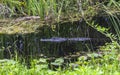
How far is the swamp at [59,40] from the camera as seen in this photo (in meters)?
3.40

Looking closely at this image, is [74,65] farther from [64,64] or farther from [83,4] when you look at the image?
[83,4]

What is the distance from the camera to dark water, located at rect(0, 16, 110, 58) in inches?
183

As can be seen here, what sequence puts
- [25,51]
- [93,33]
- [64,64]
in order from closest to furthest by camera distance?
1. [64,64]
2. [25,51]
3. [93,33]

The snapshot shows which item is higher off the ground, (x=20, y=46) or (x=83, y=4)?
(x=83, y=4)

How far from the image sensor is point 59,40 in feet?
17.2

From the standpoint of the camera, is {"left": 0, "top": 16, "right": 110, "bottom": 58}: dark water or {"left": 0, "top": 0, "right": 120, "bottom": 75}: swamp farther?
{"left": 0, "top": 16, "right": 110, "bottom": 58}: dark water

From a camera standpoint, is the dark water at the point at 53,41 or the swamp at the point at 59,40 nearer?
the swamp at the point at 59,40

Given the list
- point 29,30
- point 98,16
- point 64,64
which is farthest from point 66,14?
point 64,64

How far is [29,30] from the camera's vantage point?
5934 millimetres

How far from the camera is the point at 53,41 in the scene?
5195 mm

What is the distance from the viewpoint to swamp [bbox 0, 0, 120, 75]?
3400 millimetres

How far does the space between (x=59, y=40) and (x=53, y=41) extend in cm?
11

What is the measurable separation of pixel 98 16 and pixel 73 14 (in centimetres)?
48

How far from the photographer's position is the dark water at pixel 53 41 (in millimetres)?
4660
